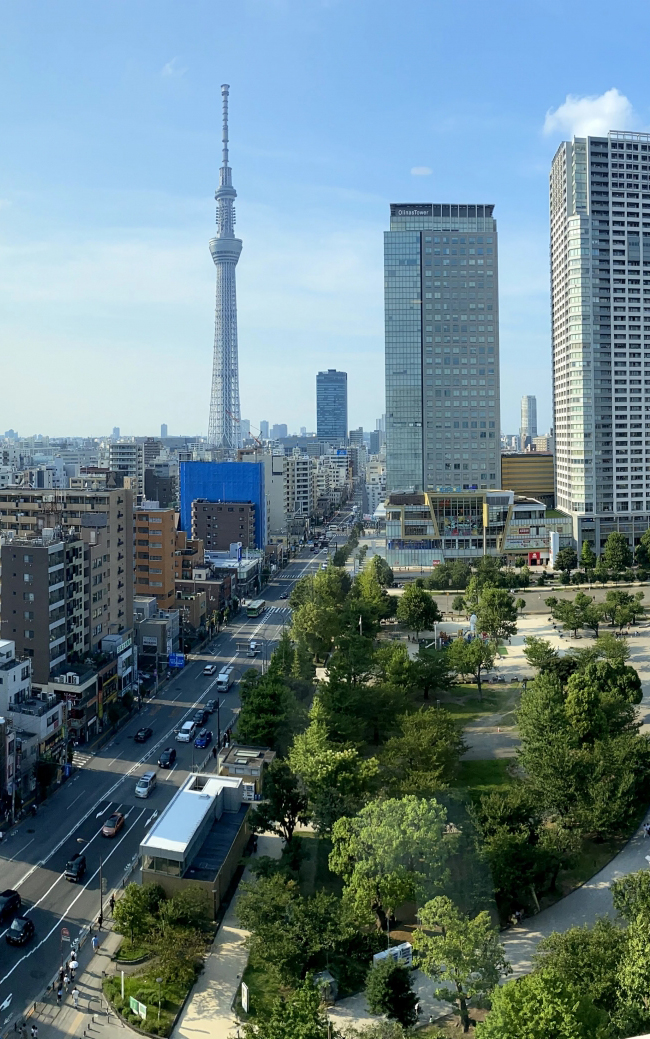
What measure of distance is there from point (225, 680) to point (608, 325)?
22423mm

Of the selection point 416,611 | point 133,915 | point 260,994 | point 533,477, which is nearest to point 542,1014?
point 260,994

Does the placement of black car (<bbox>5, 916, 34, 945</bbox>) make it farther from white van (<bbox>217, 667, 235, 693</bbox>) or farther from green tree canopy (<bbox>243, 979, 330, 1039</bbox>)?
white van (<bbox>217, 667, 235, 693</bbox>)

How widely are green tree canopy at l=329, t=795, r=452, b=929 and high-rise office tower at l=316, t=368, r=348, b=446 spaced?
10604 cm

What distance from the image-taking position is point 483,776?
490 inches

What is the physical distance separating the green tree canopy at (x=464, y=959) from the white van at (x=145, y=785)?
18.5 ft

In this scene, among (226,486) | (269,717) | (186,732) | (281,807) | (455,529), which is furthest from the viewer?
(226,486)

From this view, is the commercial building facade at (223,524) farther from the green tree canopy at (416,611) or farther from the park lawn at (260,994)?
the park lawn at (260,994)

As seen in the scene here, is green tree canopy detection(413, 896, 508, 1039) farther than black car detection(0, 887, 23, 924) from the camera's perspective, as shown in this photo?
No

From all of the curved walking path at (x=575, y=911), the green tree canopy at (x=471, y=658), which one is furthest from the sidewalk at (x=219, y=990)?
the green tree canopy at (x=471, y=658)

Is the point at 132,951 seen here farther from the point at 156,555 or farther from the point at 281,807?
the point at 156,555

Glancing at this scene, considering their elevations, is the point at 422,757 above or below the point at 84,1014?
above

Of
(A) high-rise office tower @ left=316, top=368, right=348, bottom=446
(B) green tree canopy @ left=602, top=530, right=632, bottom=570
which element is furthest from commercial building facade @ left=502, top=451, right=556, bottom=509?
(A) high-rise office tower @ left=316, top=368, right=348, bottom=446

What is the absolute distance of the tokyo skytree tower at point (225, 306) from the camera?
5750cm

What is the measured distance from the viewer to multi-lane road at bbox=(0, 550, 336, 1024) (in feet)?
28.2
